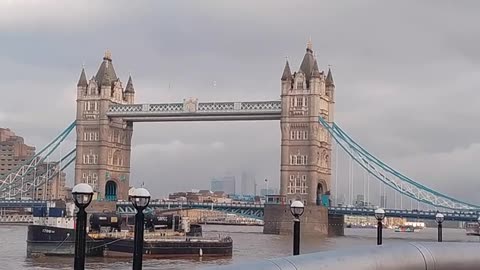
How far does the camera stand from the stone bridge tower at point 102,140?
85312 millimetres

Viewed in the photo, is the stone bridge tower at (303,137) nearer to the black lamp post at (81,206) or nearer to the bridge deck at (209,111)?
the bridge deck at (209,111)

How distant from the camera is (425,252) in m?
6.76

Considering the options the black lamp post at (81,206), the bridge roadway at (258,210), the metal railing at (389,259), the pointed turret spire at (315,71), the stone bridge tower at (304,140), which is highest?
the pointed turret spire at (315,71)

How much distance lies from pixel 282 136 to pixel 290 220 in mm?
10118

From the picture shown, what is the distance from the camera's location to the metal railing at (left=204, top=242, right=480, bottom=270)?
5.79m

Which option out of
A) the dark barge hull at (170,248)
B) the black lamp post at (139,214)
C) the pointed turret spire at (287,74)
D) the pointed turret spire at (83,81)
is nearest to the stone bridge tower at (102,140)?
the pointed turret spire at (83,81)

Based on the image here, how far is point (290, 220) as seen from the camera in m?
71.1

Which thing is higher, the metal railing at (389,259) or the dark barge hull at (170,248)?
the metal railing at (389,259)

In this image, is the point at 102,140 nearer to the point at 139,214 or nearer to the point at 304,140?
the point at 304,140

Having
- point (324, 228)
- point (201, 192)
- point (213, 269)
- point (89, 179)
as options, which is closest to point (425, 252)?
point (213, 269)

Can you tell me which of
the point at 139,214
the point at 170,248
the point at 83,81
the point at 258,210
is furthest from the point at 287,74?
the point at 139,214

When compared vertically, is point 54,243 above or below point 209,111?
below

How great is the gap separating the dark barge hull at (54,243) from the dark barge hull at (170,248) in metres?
0.66

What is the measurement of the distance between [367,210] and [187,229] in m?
28.3
